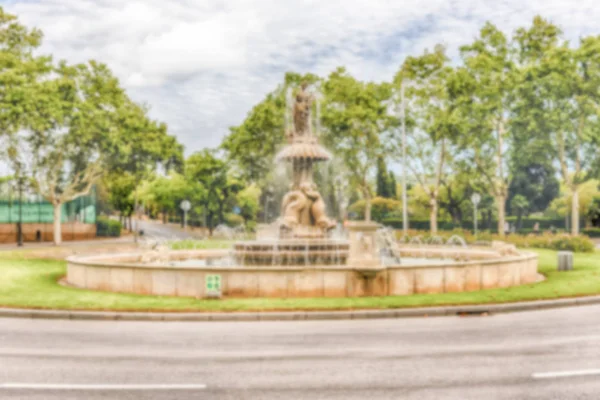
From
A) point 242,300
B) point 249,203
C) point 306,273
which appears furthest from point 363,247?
point 249,203

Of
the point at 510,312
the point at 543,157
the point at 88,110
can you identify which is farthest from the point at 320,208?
the point at 543,157

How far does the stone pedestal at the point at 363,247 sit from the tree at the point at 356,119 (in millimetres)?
36459

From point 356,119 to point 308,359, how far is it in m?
45.4

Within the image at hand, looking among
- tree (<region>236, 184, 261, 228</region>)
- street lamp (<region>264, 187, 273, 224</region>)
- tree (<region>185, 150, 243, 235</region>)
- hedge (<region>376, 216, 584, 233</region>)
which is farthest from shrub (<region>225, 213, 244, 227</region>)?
hedge (<region>376, 216, 584, 233</region>)

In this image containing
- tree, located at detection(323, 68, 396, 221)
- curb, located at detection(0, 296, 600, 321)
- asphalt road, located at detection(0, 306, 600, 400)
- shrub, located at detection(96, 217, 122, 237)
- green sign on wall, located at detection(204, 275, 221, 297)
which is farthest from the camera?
shrub, located at detection(96, 217, 122, 237)

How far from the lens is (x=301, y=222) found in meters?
25.9

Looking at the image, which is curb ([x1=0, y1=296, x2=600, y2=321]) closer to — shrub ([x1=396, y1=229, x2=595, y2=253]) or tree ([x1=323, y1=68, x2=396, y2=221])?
shrub ([x1=396, y1=229, x2=595, y2=253])

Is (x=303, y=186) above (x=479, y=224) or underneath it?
above

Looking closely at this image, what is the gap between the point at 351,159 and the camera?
56312mm

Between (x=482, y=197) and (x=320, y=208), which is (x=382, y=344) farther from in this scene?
(x=482, y=197)

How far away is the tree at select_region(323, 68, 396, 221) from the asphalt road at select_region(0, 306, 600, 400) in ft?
135

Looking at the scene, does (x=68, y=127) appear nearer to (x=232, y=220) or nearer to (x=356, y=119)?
(x=356, y=119)

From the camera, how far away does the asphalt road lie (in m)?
7.72

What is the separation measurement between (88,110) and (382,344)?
43.4m
